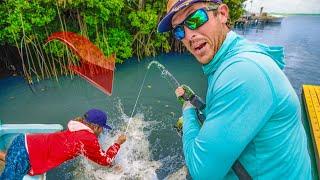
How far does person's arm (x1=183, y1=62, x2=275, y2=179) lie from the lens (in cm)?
129

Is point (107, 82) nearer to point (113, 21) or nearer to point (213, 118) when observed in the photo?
point (113, 21)

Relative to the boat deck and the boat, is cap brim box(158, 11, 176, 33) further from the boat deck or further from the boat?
the boat deck

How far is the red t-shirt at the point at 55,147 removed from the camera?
163 inches

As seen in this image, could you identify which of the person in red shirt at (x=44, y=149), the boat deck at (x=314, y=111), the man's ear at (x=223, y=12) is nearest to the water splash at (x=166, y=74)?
the boat deck at (x=314, y=111)

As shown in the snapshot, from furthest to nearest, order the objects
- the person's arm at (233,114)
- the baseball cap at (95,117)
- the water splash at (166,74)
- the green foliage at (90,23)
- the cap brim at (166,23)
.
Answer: the water splash at (166,74)
the green foliage at (90,23)
the baseball cap at (95,117)
the cap brim at (166,23)
the person's arm at (233,114)

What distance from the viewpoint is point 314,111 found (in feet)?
27.1

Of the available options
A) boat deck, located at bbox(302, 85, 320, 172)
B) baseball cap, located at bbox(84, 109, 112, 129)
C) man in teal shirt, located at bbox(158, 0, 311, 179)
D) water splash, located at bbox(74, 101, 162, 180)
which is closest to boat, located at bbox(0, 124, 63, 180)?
baseball cap, located at bbox(84, 109, 112, 129)

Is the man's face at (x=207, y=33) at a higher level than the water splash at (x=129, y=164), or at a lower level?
higher

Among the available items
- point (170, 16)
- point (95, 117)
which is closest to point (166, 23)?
point (170, 16)

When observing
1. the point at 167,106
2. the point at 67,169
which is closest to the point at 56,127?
the point at 67,169

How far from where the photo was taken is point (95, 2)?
12.9 m

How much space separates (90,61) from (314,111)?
914 cm

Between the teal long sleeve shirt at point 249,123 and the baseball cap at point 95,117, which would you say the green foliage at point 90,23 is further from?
the teal long sleeve shirt at point 249,123

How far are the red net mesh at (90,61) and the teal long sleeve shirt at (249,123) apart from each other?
1186 cm
